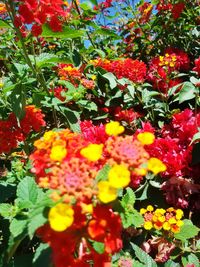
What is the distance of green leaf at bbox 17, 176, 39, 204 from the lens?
3.66 ft

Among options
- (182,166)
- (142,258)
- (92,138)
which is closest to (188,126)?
(182,166)

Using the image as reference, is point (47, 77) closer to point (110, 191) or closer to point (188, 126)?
point (188, 126)

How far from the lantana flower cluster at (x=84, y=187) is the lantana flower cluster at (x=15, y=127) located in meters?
0.71

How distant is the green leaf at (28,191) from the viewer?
112 centimetres

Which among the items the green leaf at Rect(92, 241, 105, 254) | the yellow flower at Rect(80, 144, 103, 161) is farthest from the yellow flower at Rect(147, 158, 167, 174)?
the green leaf at Rect(92, 241, 105, 254)

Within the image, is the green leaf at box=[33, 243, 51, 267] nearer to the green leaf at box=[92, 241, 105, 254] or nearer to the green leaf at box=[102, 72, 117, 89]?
the green leaf at box=[92, 241, 105, 254]

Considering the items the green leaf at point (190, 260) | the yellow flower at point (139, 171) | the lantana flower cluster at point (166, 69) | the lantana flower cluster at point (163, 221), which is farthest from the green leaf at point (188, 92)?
the yellow flower at point (139, 171)

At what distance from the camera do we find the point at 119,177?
0.75m

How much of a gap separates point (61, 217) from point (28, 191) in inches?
16.7

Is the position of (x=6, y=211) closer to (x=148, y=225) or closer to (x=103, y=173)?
(x=103, y=173)

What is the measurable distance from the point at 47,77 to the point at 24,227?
173 cm

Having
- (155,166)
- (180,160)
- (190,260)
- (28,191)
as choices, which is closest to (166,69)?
(180,160)

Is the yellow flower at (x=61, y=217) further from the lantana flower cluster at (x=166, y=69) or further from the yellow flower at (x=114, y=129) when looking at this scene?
the lantana flower cluster at (x=166, y=69)

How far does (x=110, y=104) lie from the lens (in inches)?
85.4
